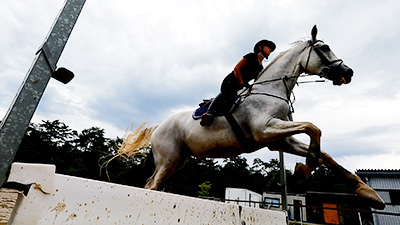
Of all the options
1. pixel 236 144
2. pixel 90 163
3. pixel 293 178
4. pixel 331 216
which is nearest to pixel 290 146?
pixel 293 178

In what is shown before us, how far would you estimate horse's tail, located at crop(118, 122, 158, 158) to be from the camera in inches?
143

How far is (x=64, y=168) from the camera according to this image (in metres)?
36.9

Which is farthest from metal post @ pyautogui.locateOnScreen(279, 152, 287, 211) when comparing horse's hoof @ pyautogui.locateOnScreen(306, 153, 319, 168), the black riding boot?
the black riding boot

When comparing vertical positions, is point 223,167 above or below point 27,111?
above

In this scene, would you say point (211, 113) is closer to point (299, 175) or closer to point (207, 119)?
point (207, 119)

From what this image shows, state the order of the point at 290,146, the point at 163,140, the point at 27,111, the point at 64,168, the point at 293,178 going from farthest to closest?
the point at 64,168, the point at 163,140, the point at 290,146, the point at 293,178, the point at 27,111

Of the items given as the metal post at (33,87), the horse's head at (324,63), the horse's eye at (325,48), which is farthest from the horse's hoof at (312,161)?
the metal post at (33,87)

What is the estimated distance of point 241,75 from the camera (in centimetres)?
280

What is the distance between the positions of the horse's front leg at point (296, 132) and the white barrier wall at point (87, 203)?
4.13 feet

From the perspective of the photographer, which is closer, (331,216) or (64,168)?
(331,216)

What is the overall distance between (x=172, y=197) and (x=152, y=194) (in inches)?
5.4

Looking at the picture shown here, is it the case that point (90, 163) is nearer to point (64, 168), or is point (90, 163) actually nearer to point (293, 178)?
point (64, 168)

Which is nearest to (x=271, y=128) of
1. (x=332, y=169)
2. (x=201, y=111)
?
(x=332, y=169)

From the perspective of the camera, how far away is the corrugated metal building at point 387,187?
13.1 meters
